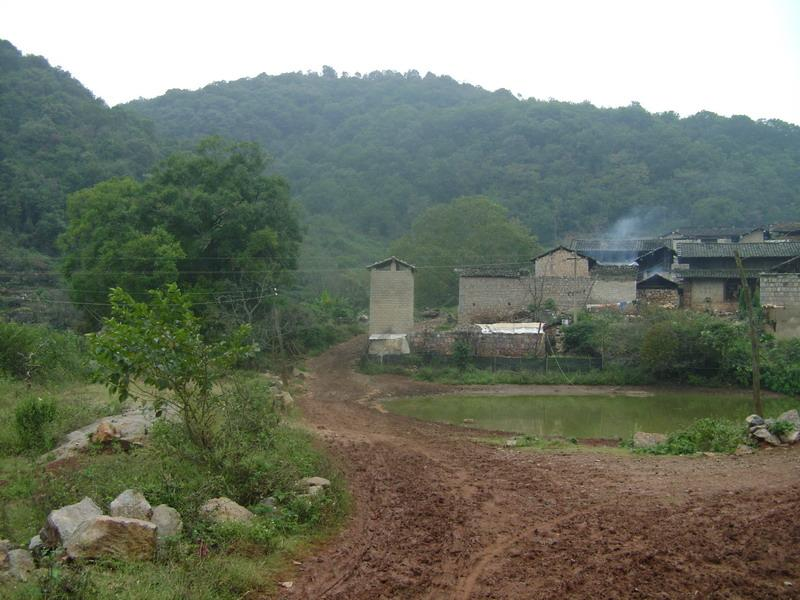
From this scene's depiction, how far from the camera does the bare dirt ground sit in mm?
7297

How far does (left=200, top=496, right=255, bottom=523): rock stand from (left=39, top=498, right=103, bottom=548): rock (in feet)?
4.10

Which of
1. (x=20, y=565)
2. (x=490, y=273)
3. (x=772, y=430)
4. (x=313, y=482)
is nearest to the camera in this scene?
(x=20, y=565)

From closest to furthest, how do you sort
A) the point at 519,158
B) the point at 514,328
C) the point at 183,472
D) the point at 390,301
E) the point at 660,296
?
1. the point at 183,472
2. the point at 514,328
3. the point at 390,301
4. the point at 660,296
5. the point at 519,158

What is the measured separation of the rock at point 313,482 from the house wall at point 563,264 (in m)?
34.4

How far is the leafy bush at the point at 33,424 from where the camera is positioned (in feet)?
43.4

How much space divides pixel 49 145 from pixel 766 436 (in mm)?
49801

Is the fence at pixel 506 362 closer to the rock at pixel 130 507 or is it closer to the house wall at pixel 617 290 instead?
the house wall at pixel 617 290

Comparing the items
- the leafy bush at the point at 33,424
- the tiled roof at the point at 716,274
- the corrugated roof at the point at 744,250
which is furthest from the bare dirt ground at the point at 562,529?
the corrugated roof at the point at 744,250

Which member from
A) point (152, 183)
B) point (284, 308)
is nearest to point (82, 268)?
point (152, 183)

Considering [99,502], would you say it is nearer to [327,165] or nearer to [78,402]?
[78,402]

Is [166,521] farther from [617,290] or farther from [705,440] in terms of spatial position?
[617,290]

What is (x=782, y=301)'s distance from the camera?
111 feet

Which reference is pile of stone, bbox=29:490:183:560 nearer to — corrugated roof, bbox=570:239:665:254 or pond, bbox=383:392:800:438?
pond, bbox=383:392:800:438

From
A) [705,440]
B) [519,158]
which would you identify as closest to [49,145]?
[519,158]
